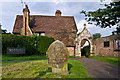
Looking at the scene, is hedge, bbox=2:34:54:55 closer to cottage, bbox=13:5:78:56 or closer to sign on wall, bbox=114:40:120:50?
cottage, bbox=13:5:78:56

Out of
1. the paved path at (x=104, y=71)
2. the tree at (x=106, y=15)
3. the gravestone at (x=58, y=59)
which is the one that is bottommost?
the paved path at (x=104, y=71)

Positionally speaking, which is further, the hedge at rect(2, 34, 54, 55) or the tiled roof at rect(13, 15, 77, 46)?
the tiled roof at rect(13, 15, 77, 46)

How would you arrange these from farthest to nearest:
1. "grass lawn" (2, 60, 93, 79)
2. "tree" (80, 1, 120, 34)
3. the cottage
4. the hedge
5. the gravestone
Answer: the cottage < the hedge < "tree" (80, 1, 120, 34) < the gravestone < "grass lawn" (2, 60, 93, 79)

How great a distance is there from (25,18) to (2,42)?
727 cm

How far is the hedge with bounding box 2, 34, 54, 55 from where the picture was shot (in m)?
15.4

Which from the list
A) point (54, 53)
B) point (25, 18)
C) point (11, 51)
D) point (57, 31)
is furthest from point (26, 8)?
point (54, 53)

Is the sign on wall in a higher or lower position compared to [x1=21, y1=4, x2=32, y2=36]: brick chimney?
lower

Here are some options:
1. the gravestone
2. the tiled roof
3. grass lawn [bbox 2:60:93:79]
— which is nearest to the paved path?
grass lawn [bbox 2:60:93:79]

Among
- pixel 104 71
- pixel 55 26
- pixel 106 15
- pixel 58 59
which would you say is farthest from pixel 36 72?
pixel 55 26

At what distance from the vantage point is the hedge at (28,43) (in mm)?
15430

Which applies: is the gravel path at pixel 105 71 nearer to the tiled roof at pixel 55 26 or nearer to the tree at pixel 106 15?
the tree at pixel 106 15

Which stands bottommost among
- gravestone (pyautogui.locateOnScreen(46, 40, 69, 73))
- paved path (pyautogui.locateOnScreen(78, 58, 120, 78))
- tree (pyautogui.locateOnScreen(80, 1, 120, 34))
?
paved path (pyautogui.locateOnScreen(78, 58, 120, 78))

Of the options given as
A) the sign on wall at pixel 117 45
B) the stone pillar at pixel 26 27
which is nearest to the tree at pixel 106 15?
the sign on wall at pixel 117 45

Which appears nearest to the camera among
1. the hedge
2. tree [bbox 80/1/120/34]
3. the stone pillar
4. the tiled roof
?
tree [bbox 80/1/120/34]
